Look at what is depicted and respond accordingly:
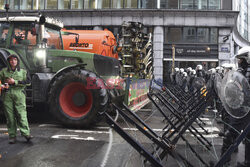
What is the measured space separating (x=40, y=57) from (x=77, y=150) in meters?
3.84

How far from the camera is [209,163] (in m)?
4.61

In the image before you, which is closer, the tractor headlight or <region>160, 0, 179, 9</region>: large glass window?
the tractor headlight

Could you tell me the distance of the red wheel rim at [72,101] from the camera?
23.2 ft

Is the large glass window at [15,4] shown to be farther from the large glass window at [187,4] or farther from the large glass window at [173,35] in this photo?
the large glass window at [187,4]

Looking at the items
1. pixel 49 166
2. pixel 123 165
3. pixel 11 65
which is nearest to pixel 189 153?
pixel 123 165

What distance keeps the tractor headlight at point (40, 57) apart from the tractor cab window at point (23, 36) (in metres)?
0.43

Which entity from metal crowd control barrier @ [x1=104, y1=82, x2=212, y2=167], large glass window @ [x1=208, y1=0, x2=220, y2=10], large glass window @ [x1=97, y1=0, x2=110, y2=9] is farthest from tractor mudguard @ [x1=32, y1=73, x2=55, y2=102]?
large glass window @ [x1=208, y1=0, x2=220, y2=10]

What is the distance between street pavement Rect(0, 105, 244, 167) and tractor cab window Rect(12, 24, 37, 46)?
9.01ft

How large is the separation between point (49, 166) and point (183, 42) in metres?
23.0

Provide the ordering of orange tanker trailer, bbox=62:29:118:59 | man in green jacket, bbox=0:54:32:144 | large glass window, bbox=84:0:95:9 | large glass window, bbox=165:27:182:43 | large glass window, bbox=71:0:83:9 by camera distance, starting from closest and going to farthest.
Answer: man in green jacket, bbox=0:54:32:144 < orange tanker trailer, bbox=62:29:118:59 < large glass window, bbox=165:27:182:43 < large glass window, bbox=84:0:95:9 < large glass window, bbox=71:0:83:9

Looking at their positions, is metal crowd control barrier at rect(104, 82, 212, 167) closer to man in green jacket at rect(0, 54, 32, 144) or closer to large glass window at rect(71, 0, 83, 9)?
man in green jacket at rect(0, 54, 32, 144)

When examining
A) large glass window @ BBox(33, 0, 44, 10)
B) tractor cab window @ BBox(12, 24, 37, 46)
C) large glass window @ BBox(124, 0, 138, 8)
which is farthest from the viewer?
large glass window @ BBox(33, 0, 44, 10)

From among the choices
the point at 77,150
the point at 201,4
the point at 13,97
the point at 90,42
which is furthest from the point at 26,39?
the point at 201,4

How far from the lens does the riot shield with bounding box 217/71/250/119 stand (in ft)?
10.8
